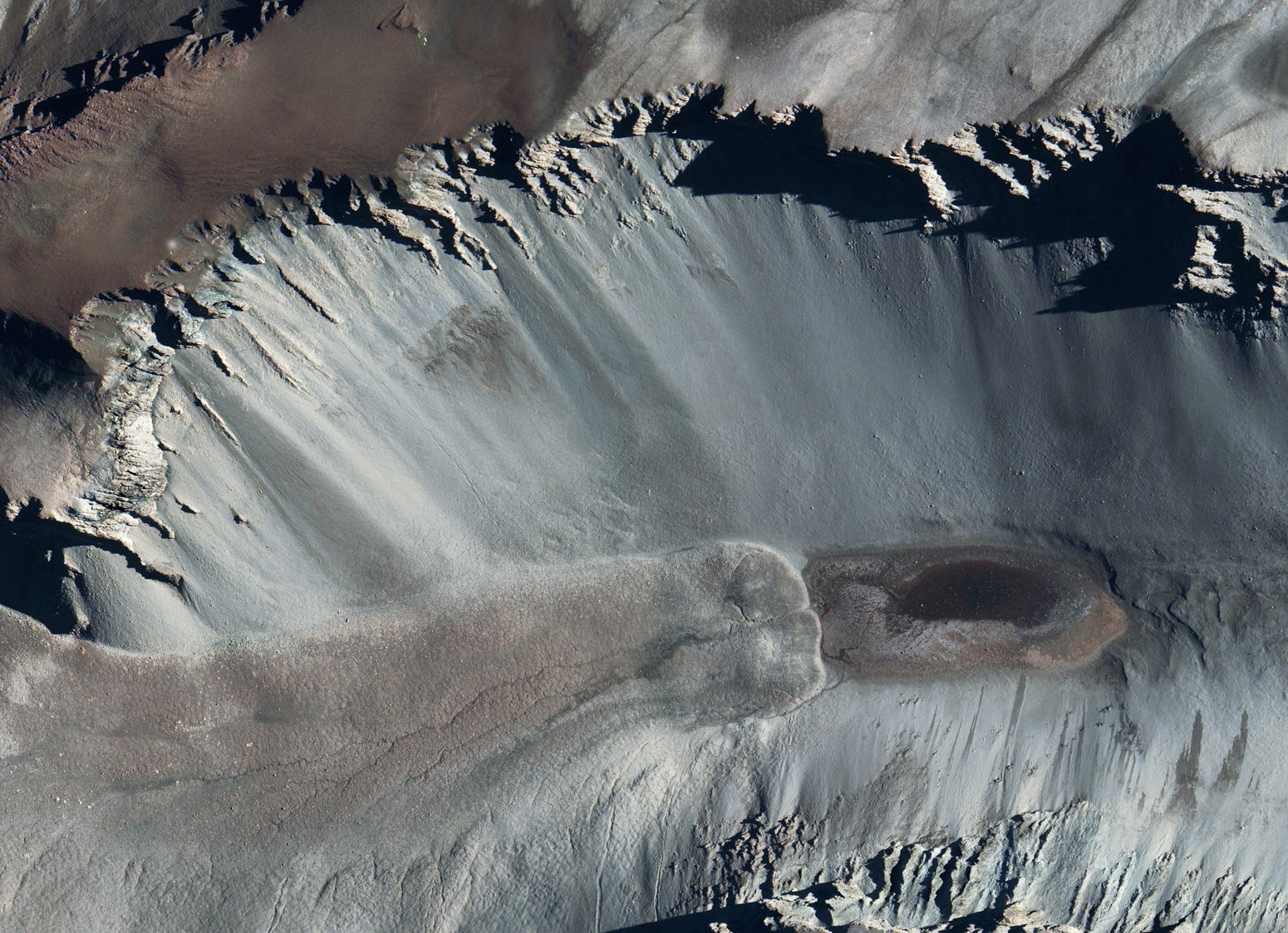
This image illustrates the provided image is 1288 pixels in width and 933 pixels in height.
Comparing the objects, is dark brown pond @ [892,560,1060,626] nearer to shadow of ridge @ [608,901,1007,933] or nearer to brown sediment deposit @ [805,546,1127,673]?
brown sediment deposit @ [805,546,1127,673]

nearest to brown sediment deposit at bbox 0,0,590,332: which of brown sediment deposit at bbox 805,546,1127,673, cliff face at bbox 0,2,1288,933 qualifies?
cliff face at bbox 0,2,1288,933

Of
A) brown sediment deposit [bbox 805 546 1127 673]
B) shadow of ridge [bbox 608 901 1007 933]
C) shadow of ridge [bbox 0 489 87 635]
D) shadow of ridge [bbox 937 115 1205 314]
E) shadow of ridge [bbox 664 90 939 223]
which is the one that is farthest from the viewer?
brown sediment deposit [bbox 805 546 1127 673]

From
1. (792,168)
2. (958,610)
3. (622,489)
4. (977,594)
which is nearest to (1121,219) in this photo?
(792,168)

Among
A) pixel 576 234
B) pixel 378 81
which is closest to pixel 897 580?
pixel 576 234

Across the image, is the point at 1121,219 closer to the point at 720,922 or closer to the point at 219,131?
the point at 720,922

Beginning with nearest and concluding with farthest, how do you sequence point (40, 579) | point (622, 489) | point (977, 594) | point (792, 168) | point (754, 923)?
point (792, 168)
point (754, 923)
point (40, 579)
point (622, 489)
point (977, 594)

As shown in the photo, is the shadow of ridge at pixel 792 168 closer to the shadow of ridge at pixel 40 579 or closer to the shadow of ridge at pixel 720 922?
the shadow of ridge at pixel 720 922
